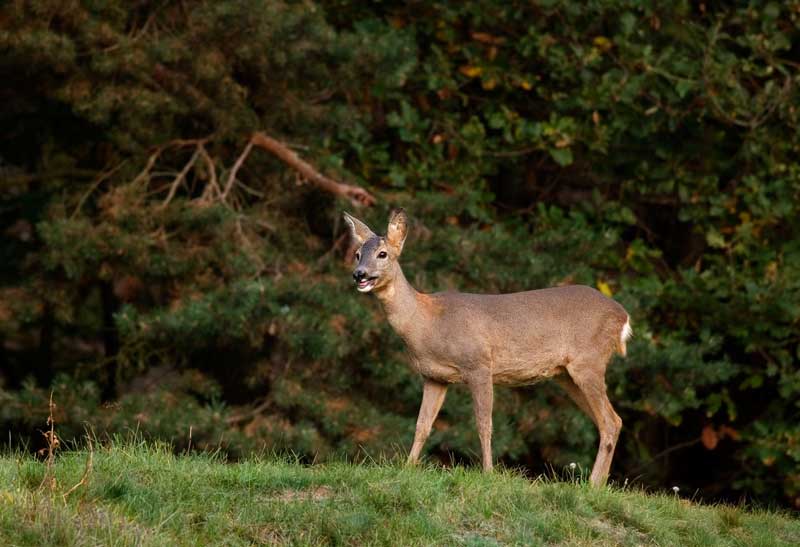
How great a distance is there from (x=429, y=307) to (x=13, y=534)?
3421mm

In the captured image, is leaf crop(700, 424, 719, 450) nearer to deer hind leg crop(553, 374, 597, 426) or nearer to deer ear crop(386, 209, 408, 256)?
deer hind leg crop(553, 374, 597, 426)

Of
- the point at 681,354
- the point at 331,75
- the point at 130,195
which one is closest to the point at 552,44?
the point at 331,75

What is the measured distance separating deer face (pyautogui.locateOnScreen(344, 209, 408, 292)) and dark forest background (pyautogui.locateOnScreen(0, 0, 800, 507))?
339cm

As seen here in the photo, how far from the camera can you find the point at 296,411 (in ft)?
38.9

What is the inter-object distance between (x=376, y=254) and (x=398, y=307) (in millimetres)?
341

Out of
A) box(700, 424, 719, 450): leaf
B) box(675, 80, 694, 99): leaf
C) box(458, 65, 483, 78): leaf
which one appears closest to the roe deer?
box(675, 80, 694, 99): leaf

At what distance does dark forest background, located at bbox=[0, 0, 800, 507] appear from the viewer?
1183cm

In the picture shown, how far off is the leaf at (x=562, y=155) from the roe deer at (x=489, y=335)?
5.56m

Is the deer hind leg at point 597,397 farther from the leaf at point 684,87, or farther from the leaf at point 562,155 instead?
the leaf at point 562,155

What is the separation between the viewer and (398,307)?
7938 millimetres

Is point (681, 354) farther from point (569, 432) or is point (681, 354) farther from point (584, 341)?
point (584, 341)

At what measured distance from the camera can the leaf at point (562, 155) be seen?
1400cm

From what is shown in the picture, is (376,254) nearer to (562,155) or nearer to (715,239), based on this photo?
(562,155)

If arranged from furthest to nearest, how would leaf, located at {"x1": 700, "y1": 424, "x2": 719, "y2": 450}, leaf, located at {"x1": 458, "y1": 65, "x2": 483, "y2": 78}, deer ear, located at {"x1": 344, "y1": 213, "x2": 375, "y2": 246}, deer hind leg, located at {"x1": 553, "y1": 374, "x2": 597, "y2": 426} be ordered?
leaf, located at {"x1": 458, "y1": 65, "x2": 483, "y2": 78}, leaf, located at {"x1": 700, "y1": 424, "x2": 719, "y2": 450}, deer hind leg, located at {"x1": 553, "y1": 374, "x2": 597, "y2": 426}, deer ear, located at {"x1": 344, "y1": 213, "x2": 375, "y2": 246}
